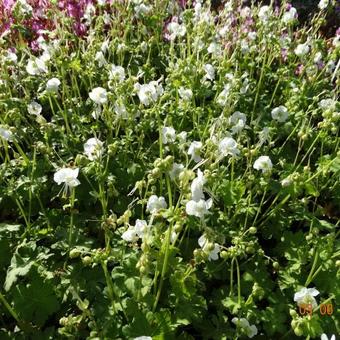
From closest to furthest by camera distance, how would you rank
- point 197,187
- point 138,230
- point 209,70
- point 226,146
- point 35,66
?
point 197,187
point 138,230
point 226,146
point 35,66
point 209,70

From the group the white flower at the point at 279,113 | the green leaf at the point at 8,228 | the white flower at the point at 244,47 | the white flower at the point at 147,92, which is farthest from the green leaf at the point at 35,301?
the white flower at the point at 244,47

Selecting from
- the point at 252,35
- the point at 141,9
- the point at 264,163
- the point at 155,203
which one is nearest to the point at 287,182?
the point at 264,163

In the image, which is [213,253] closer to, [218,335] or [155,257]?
[155,257]

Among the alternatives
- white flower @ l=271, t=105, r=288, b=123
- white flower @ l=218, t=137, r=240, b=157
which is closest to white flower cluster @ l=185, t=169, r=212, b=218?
white flower @ l=218, t=137, r=240, b=157

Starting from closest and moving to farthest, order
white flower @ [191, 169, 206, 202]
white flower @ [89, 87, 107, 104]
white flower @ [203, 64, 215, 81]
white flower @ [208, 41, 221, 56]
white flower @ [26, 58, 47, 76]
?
white flower @ [191, 169, 206, 202] < white flower @ [89, 87, 107, 104] < white flower @ [26, 58, 47, 76] < white flower @ [203, 64, 215, 81] < white flower @ [208, 41, 221, 56]

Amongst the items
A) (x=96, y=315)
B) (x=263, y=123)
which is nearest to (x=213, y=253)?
(x=96, y=315)

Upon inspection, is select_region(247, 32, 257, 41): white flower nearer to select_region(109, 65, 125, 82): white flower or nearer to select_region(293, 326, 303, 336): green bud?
select_region(109, 65, 125, 82): white flower

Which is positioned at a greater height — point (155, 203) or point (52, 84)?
point (52, 84)

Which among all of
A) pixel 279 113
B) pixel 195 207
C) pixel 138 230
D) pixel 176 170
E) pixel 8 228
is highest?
pixel 279 113

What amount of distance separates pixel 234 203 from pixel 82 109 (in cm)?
131

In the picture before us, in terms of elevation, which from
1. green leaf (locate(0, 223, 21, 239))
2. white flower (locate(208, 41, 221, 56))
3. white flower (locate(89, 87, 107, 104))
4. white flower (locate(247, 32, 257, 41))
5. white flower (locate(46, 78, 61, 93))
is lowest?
green leaf (locate(0, 223, 21, 239))

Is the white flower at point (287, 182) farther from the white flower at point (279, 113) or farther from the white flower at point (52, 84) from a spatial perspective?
the white flower at point (52, 84)

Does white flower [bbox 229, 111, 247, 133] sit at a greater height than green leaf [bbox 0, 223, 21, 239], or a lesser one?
greater

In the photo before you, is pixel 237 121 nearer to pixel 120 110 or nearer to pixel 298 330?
pixel 120 110
